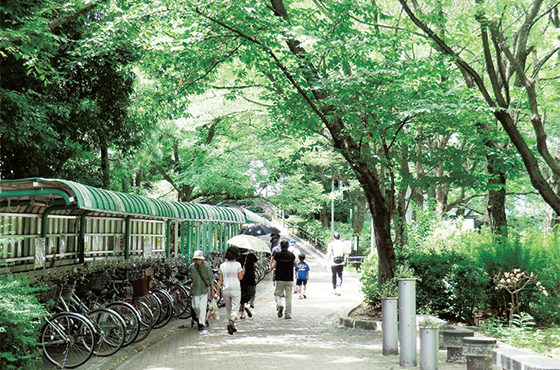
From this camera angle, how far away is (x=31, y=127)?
12.9m

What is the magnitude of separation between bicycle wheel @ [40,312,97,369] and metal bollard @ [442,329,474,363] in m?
5.20

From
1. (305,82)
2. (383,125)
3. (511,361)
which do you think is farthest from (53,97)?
(511,361)

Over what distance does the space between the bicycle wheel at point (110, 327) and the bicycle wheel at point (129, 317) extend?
417 millimetres

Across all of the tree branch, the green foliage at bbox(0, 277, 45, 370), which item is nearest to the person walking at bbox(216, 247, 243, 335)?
the tree branch

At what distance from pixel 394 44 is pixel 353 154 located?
242 cm

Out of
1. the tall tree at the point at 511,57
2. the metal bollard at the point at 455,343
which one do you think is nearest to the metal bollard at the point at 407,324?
the metal bollard at the point at 455,343

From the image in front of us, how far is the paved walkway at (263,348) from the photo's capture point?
876cm

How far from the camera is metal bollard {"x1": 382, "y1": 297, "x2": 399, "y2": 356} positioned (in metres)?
9.30

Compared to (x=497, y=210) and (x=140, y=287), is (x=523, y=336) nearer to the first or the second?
(x=497, y=210)

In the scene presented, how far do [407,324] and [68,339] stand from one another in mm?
4838

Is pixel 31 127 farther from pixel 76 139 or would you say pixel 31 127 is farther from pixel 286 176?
pixel 286 176

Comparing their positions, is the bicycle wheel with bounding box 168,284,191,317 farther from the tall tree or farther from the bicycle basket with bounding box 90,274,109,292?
the tall tree

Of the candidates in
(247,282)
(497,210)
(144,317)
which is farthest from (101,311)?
(497,210)

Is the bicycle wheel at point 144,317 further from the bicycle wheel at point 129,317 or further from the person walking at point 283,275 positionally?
the person walking at point 283,275
